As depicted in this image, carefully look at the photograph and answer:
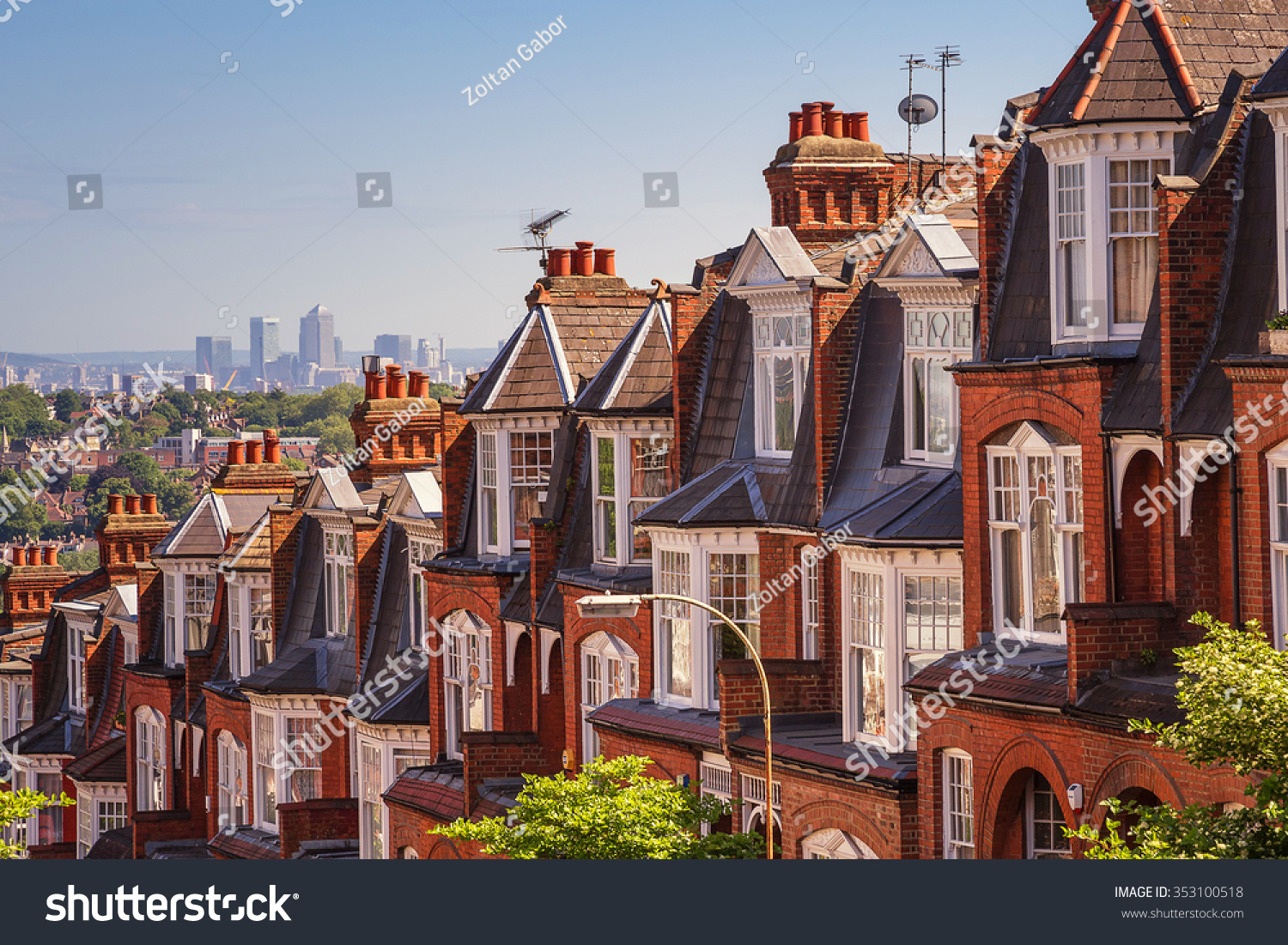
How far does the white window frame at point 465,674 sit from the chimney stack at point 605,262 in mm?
7258

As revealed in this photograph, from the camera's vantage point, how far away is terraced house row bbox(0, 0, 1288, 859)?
2234 centimetres

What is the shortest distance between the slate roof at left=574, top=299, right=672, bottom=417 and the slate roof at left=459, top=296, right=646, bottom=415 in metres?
1.31

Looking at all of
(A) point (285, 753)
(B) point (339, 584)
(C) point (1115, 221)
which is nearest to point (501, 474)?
(B) point (339, 584)

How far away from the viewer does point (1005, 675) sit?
2414 cm

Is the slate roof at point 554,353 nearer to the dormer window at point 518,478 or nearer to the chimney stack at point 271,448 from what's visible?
the dormer window at point 518,478

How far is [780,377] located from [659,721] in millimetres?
5479

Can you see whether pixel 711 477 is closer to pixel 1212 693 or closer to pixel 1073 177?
pixel 1073 177

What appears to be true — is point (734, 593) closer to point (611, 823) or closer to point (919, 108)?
point (611, 823)

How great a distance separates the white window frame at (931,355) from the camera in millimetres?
27781

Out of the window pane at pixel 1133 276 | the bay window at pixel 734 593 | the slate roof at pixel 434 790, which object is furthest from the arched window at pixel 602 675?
the window pane at pixel 1133 276

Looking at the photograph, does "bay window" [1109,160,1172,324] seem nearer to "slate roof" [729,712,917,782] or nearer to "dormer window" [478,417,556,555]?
"slate roof" [729,712,917,782]

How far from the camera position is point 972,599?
1008 inches

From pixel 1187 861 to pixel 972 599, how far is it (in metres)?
9.46

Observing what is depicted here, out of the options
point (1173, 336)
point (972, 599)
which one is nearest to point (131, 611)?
point (972, 599)
